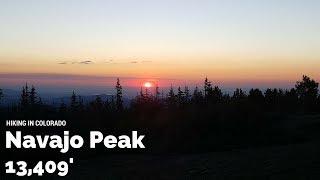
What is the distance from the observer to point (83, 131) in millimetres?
43156

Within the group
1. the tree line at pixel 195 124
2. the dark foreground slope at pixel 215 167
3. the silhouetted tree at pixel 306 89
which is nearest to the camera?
the dark foreground slope at pixel 215 167

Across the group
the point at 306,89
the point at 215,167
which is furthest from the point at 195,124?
the point at 306,89

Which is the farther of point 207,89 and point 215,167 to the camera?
point 207,89

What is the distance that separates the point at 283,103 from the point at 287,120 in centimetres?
4551

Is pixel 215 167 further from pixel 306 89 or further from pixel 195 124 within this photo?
pixel 306 89

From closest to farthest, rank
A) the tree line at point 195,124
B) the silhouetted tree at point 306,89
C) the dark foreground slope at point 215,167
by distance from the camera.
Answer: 1. the dark foreground slope at point 215,167
2. the tree line at point 195,124
3. the silhouetted tree at point 306,89

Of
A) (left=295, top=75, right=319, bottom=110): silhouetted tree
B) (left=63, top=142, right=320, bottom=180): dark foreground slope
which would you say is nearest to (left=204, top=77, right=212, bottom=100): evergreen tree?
(left=295, top=75, right=319, bottom=110): silhouetted tree

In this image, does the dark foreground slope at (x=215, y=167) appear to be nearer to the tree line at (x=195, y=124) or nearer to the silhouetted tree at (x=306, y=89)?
the tree line at (x=195, y=124)

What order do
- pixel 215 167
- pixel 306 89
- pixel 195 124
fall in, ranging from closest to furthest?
pixel 215 167 < pixel 195 124 < pixel 306 89

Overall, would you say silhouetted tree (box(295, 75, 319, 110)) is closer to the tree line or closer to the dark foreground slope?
the tree line

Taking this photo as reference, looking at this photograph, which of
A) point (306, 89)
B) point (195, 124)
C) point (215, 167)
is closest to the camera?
point (215, 167)

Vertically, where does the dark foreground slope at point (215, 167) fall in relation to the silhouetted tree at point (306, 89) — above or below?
below

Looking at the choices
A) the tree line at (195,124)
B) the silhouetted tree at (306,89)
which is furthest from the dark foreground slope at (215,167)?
the silhouetted tree at (306,89)

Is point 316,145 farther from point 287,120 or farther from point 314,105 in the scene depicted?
point 314,105
